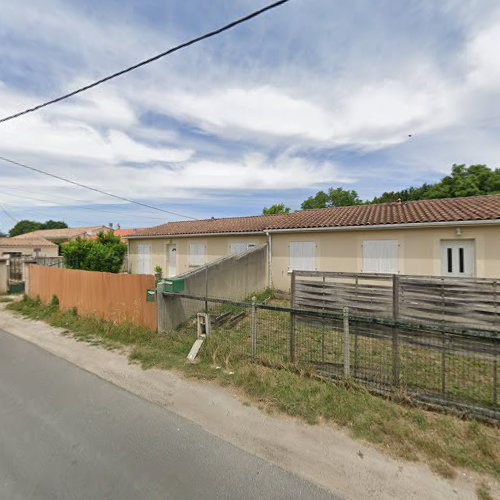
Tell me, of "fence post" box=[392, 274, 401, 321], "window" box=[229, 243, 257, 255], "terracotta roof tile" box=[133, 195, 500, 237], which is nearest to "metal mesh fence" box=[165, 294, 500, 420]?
"fence post" box=[392, 274, 401, 321]

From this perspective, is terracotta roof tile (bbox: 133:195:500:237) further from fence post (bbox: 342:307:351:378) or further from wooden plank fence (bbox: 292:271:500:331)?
fence post (bbox: 342:307:351:378)

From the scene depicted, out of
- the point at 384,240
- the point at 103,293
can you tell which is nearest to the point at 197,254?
the point at 103,293

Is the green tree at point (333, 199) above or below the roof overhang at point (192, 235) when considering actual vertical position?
above

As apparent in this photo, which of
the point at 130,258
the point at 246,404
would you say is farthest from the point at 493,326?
the point at 130,258

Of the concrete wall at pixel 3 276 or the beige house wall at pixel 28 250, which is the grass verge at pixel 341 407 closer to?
the concrete wall at pixel 3 276

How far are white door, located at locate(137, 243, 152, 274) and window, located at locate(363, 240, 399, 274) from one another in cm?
1169

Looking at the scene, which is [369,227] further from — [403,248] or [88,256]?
[88,256]

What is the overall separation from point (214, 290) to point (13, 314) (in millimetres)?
6234

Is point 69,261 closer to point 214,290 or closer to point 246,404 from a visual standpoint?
point 214,290

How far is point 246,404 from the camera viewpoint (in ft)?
12.0

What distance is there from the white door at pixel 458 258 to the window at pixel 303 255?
164 inches

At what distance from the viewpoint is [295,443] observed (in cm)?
293

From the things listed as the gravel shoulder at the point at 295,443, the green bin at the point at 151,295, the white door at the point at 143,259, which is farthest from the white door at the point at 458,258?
the white door at the point at 143,259

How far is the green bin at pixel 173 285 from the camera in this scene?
20.7ft
